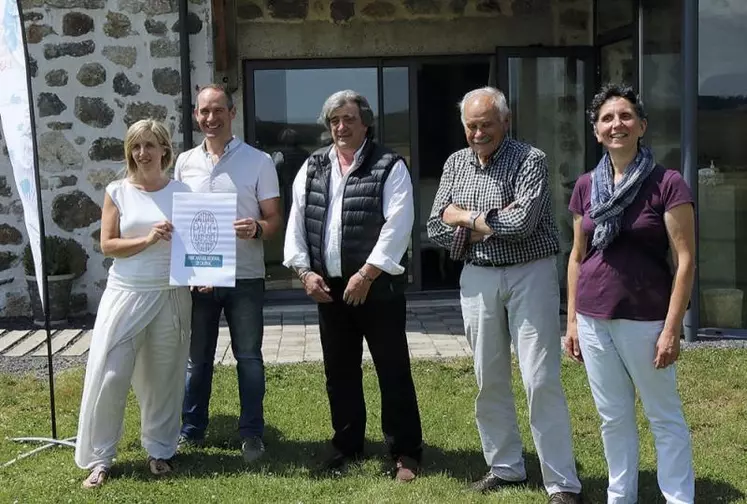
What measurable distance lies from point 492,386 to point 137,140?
1899 mm

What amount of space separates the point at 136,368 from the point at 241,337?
1.67 feet

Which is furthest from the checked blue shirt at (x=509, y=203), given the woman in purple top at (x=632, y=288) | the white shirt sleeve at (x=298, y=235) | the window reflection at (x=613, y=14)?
the window reflection at (x=613, y=14)

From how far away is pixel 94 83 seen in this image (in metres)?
7.60

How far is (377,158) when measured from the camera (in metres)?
3.82

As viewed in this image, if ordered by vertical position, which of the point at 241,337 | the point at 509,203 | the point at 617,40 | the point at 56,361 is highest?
the point at 617,40

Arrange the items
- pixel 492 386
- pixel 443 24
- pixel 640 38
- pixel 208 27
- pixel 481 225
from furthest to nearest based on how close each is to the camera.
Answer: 1. pixel 443 24
2. pixel 208 27
3. pixel 640 38
4. pixel 492 386
5. pixel 481 225

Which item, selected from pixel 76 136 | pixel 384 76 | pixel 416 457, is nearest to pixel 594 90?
pixel 384 76

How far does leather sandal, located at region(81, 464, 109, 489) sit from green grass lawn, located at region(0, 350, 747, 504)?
0.13ft

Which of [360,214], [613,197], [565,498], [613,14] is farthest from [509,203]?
[613,14]

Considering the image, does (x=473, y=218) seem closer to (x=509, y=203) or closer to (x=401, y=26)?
(x=509, y=203)

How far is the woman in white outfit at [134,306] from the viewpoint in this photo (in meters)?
3.91

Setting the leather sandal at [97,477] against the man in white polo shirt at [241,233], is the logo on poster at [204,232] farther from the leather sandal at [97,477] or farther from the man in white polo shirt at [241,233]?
the leather sandal at [97,477]

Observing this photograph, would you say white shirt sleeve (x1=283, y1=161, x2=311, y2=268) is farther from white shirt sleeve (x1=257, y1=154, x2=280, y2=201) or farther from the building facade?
the building facade

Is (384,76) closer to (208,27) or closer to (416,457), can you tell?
(208,27)
